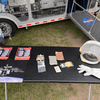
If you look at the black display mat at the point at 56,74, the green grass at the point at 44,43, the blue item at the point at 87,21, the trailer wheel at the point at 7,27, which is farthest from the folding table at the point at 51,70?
the blue item at the point at 87,21

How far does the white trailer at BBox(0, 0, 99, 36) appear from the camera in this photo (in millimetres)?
3654

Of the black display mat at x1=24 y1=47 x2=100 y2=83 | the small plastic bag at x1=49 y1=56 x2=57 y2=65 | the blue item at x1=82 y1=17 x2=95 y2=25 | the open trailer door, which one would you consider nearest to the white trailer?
the open trailer door

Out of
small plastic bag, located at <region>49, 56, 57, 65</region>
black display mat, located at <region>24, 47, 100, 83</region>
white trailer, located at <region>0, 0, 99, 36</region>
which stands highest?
white trailer, located at <region>0, 0, 99, 36</region>

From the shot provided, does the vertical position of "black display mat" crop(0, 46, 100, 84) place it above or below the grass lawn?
above

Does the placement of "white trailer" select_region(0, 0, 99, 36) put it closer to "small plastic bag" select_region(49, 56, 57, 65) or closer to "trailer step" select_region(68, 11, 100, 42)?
"trailer step" select_region(68, 11, 100, 42)

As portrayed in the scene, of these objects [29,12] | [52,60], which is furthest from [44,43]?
[52,60]

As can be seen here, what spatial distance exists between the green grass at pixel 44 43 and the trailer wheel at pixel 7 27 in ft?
0.80

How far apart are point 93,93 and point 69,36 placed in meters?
2.40

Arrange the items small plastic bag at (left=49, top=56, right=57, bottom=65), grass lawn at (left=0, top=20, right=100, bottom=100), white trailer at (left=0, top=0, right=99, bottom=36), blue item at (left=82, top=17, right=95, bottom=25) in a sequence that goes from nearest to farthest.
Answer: small plastic bag at (left=49, top=56, right=57, bottom=65), grass lawn at (left=0, top=20, right=100, bottom=100), white trailer at (left=0, top=0, right=99, bottom=36), blue item at (left=82, top=17, right=95, bottom=25)

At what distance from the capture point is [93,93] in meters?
2.57

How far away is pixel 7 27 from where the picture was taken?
3.81m

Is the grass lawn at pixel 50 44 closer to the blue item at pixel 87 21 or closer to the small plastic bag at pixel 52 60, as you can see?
the blue item at pixel 87 21

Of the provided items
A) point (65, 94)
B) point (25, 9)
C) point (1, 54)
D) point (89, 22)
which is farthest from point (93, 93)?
point (25, 9)

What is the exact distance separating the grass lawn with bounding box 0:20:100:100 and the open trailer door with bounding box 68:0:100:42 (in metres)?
0.57
